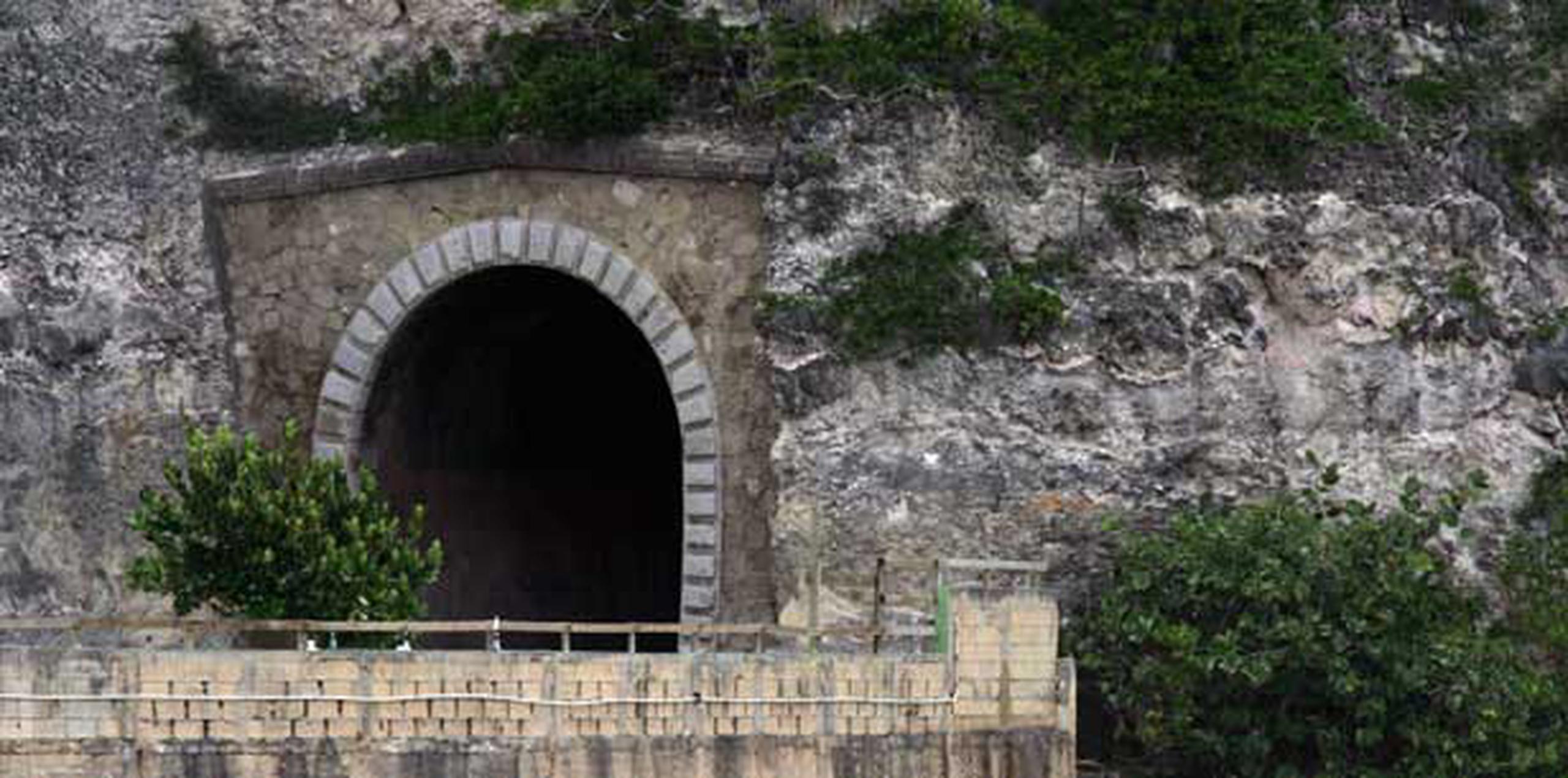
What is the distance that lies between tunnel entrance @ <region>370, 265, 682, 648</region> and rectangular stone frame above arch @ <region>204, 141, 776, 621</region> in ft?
1.93

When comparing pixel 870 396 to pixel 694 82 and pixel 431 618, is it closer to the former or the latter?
pixel 694 82

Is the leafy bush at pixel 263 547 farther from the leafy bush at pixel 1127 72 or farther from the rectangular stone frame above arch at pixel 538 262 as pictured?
the leafy bush at pixel 1127 72

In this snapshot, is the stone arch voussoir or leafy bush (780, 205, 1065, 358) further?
the stone arch voussoir

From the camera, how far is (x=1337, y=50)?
28.4m

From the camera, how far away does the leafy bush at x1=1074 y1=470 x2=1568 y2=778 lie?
2488 cm

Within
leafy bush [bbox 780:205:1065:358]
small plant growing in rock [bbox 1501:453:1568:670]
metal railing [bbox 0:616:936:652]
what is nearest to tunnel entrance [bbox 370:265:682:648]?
leafy bush [bbox 780:205:1065:358]

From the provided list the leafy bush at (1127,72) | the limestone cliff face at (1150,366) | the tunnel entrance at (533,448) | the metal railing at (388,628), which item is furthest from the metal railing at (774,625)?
the leafy bush at (1127,72)

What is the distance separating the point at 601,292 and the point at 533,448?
5993mm

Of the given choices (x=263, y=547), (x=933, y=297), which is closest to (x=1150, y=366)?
(x=933, y=297)

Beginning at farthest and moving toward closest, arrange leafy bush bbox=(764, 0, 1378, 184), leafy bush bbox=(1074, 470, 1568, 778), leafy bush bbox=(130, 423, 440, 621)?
leafy bush bbox=(764, 0, 1378, 184) → leafy bush bbox=(1074, 470, 1568, 778) → leafy bush bbox=(130, 423, 440, 621)

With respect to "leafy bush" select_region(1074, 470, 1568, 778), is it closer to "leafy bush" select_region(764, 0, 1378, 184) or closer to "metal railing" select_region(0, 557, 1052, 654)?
"metal railing" select_region(0, 557, 1052, 654)

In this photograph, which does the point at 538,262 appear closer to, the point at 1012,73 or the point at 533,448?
the point at 1012,73

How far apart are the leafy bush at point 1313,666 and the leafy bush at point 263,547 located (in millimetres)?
6430

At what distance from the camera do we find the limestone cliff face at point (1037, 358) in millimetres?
27422
